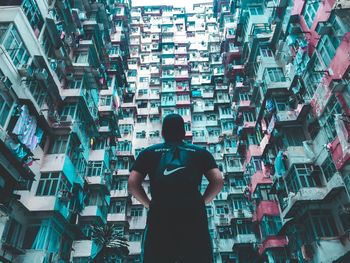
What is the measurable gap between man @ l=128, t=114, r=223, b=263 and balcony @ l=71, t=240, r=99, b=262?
942 inches

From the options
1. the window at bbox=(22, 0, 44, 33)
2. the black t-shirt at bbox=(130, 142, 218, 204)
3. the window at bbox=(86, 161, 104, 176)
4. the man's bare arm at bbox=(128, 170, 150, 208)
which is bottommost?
the man's bare arm at bbox=(128, 170, 150, 208)

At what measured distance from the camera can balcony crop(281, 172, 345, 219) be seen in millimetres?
18922

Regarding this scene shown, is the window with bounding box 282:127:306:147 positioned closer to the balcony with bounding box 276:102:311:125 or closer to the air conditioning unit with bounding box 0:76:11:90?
the balcony with bounding box 276:102:311:125

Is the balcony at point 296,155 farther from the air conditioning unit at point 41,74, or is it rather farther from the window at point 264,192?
the air conditioning unit at point 41,74

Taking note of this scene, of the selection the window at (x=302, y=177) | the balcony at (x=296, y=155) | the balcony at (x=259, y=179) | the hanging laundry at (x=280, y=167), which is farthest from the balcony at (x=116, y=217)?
the balcony at (x=296, y=155)

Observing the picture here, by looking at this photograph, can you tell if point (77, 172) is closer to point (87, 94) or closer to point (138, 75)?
point (87, 94)

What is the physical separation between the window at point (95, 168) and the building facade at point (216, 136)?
0.39ft

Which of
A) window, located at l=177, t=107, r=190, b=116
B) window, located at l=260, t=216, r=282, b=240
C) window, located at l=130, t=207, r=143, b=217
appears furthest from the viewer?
window, located at l=177, t=107, r=190, b=116

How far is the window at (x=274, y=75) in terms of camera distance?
28.1m

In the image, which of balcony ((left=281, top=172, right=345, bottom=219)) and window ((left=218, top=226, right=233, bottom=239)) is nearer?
balcony ((left=281, top=172, right=345, bottom=219))

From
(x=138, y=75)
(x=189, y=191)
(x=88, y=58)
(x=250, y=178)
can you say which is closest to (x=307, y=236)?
(x=250, y=178)

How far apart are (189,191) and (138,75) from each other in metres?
54.0

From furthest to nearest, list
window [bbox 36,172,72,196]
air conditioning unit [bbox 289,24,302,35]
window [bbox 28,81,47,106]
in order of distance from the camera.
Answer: air conditioning unit [bbox 289,24,302,35] < window [bbox 28,81,47,106] < window [bbox 36,172,72,196]

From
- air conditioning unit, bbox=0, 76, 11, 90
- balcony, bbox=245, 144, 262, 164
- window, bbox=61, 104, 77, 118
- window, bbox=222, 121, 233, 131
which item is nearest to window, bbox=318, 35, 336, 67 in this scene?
balcony, bbox=245, 144, 262, 164
